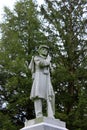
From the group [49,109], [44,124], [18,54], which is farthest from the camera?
[18,54]

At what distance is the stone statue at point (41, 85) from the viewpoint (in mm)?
11750

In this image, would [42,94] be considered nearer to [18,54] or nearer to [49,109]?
[49,109]

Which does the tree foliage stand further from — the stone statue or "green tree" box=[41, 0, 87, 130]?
the stone statue

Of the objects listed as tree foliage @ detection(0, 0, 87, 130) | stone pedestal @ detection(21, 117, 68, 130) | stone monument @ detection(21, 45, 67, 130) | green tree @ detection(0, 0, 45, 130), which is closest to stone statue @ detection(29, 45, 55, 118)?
stone monument @ detection(21, 45, 67, 130)

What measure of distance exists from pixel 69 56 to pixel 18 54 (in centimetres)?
252

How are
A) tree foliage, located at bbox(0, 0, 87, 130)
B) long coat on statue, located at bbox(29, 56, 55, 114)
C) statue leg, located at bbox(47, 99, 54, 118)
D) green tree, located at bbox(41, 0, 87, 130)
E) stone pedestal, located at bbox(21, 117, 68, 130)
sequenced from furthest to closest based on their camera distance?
tree foliage, located at bbox(0, 0, 87, 130) < green tree, located at bbox(41, 0, 87, 130) < long coat on statue, located at bbox(29, 56, 55, 114) < statue leg, located at bbox(47, 99, 54, 118) < stone pedestal, located at bbox(21, 117, 68, 130)

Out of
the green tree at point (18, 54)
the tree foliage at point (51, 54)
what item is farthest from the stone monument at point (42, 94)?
the green tree at point (18, 54)

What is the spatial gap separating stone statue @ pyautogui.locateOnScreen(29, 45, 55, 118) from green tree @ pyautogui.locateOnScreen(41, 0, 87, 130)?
22.0 feet

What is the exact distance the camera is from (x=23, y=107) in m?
20.4

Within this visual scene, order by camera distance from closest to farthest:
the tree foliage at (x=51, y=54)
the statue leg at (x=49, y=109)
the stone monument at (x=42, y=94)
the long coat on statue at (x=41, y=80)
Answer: the stone monument at (x=42, y=94), the statue leg at (x=49, y=109), the long coat on statue at (x=41, y=80), the tree foliage at (x=51, y=54)

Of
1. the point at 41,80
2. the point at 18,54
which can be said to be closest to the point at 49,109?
the point at 41,80

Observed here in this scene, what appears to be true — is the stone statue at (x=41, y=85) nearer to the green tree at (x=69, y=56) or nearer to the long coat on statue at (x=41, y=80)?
the long coat on statue at (x=41, y=80)

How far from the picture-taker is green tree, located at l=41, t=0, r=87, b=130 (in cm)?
1911

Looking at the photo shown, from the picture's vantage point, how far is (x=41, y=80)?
11953 millimetres
